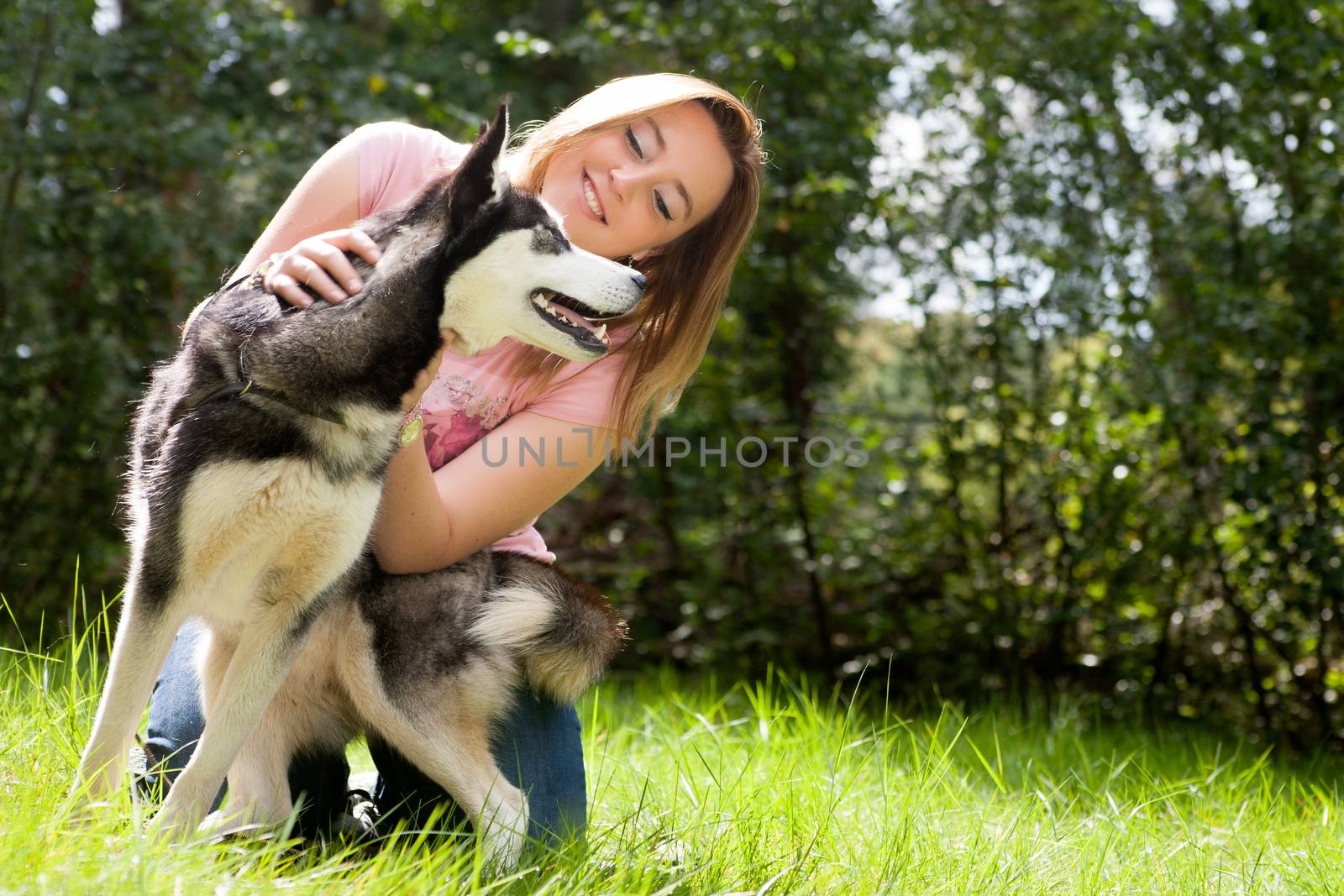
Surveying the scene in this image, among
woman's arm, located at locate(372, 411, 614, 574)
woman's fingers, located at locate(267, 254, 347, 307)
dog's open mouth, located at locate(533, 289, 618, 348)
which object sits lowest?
woman's arm, located at locate(372, 411, 614, 574)

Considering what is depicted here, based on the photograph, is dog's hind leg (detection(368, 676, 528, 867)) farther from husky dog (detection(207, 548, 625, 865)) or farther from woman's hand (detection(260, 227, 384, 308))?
woman's hand (detection(260, 227, 384, 308))

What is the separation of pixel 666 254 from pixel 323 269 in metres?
1.06

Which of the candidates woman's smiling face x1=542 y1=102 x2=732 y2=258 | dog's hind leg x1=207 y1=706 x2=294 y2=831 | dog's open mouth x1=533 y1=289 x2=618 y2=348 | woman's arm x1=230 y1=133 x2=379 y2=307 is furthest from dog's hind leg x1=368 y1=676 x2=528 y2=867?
woman's smiling face x1=542 y1=102 x2=732 y2=258

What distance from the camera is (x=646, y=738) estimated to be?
3311 mm

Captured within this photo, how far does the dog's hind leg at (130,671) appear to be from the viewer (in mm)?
1828

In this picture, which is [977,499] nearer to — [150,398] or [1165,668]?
[1165,668]

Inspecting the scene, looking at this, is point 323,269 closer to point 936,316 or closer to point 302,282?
point 302,282

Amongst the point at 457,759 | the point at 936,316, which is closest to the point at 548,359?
the point at 457,759

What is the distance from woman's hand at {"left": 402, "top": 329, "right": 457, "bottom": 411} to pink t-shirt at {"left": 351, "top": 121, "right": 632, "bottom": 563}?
17.5 inches

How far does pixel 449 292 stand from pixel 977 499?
3792 mm

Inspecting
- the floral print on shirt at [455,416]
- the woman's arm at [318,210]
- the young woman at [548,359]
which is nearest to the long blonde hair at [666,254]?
the young woman at [548,359]

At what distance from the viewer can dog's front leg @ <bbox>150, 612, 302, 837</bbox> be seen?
1907 millimetres

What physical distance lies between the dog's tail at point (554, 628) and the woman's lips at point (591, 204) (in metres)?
0.84

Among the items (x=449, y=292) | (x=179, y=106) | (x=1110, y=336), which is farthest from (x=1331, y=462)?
(x=179, y=106)
